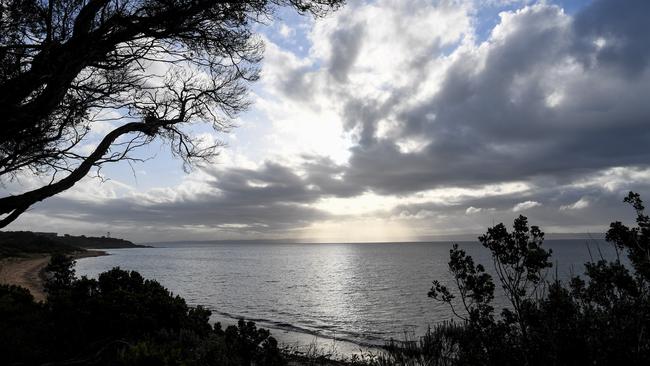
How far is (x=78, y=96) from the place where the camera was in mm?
9156

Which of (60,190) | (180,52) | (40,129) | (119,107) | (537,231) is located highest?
(180,52)

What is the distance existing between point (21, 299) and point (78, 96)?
9254mm

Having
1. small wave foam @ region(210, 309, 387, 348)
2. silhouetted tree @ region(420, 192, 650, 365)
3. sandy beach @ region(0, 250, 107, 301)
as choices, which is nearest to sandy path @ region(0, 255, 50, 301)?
sandy beach @ region(0, 250, 107, 301)

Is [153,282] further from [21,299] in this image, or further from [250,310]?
[250,310]

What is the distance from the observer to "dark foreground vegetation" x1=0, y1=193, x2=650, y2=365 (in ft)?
18.6

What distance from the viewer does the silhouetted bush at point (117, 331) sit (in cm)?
728

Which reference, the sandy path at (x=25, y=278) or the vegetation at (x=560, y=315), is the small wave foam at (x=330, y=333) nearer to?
the sandy path at (x=25, y=278)

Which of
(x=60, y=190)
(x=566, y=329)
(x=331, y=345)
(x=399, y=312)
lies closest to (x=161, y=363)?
(x=60, y=190)

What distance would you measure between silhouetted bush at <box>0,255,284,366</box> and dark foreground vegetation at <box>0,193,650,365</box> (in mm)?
27

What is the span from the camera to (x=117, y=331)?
31.6ft

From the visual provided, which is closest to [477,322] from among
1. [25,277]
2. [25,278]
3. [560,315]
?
[560,315]

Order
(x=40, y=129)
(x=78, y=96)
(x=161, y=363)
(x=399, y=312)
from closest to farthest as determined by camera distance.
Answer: (x=161, y=363) → (x=40, y=129) → (x=78, y=96) → (x=399, y=312)

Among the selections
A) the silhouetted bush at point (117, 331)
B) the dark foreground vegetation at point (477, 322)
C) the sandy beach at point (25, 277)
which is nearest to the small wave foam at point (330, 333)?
the dark foreground vegetation at point (477, 322)

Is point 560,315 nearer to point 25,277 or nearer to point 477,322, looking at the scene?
point 477,322
